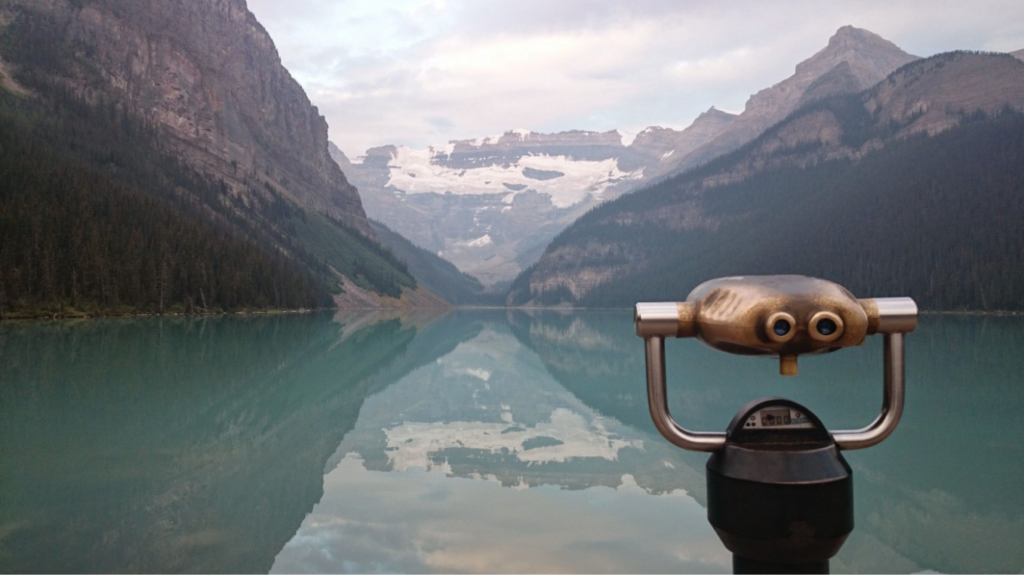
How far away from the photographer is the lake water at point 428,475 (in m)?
7.20

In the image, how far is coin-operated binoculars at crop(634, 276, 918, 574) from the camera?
2.46 metres

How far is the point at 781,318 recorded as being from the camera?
2.42 metres

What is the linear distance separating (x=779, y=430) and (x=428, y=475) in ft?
29.7

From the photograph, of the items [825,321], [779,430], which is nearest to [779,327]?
[825,321]

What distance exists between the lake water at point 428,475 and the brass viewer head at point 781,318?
481 centimetres

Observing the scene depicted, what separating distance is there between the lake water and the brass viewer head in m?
4.81

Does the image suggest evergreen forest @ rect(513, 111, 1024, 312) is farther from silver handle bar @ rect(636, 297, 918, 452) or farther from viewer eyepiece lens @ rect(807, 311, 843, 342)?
viewer eyepiece lens @ rect(807, 311, 843, 342)

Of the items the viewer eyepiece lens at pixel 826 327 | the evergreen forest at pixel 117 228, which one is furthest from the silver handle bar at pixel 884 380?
the evergreen forest at pixel 117 228

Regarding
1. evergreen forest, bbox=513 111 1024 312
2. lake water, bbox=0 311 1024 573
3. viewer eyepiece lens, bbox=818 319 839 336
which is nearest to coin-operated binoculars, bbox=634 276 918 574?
viewer eyepiece lens, bbox=818 319 839 336

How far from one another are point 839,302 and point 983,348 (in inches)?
1848

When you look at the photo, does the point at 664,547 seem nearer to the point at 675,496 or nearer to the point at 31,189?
the point at 675,496

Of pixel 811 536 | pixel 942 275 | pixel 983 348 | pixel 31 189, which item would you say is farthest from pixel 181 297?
pixel 942 275

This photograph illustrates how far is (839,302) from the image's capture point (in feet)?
8.25

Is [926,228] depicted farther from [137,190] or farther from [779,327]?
[779,327]
